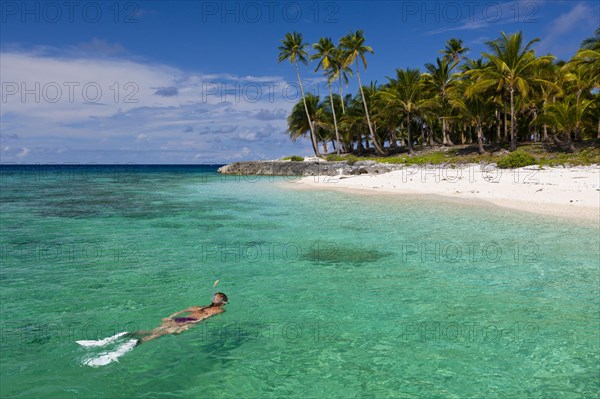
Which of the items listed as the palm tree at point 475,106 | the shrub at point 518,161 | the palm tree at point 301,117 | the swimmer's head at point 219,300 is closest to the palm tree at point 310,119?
the palm tree at point 301,117

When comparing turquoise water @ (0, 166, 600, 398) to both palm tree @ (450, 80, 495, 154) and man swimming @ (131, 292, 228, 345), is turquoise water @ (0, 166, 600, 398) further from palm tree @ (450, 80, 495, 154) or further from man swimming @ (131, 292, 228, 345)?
palm tree @ (450, 80, 495, 154)

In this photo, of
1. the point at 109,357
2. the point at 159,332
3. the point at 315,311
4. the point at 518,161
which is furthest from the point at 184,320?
the point at 518,161

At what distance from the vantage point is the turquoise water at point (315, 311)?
4699 millimetres

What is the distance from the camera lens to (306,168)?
54844 mm

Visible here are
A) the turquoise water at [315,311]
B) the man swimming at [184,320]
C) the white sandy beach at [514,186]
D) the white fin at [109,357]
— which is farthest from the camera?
the white sandy beach at [514,186]

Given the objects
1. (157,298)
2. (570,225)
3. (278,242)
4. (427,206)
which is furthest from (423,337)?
(427,206)

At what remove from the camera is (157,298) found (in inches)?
297

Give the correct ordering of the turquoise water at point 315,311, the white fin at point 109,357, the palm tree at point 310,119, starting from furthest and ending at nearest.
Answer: the palm tree at point 310,119 < the white fin at point 109,357 < the turquoise water at point 315,311

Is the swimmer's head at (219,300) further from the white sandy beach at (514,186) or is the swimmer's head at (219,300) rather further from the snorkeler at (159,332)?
the white sandy beach at (514,186)

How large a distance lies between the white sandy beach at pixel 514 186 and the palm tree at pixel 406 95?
17048mm

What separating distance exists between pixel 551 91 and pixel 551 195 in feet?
96.6

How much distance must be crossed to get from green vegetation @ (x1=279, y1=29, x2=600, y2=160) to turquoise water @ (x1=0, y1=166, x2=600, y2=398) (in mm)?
24646

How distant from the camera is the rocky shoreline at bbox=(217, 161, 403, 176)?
42.1m

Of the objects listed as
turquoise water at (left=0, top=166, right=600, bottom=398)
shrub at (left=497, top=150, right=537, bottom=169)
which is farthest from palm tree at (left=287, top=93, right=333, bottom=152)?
turquoise water at (left=0, top=166, right=600, bottom=398)
